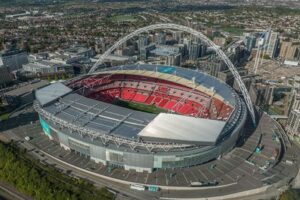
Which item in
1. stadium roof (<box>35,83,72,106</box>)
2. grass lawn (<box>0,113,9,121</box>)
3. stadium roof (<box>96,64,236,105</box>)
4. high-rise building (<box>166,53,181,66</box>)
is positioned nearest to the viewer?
stadium roof (<box>35,83,72,106</box>)

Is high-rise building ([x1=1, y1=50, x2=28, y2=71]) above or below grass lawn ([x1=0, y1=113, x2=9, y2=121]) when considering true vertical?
above

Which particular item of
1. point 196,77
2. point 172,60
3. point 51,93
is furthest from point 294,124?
point 51,93

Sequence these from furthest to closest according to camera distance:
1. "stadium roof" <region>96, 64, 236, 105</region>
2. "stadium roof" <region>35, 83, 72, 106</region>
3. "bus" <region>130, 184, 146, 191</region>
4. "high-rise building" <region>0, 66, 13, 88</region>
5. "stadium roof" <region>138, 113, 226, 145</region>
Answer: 1. "high-rise building" <region>0, 66, 13, 88</region>
2. "stadium roof" <region>96, 64, 236, 105</region>
3. "stadium roof" <region>35, 83, 72, 106</region>
4. "stadium roof" <region>138, 113, 226, 145</region>
5. "bus" <region>130, 184, 146, 191</region>

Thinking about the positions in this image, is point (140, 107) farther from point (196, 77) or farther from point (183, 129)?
point (183, 129)

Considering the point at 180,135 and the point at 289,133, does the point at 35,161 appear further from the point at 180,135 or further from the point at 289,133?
the point at 289,133

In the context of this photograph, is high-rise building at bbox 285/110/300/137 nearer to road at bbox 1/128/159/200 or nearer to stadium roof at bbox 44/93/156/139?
stadium roof at bbox 44/93/156/139

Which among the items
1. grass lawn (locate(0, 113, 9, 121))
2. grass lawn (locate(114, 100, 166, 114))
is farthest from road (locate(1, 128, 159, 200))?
grass lawn (locate(114, 100, 166, 114))

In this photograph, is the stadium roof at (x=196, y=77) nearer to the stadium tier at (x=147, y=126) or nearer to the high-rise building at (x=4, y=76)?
the stadium tier at (x=147, y=126)
